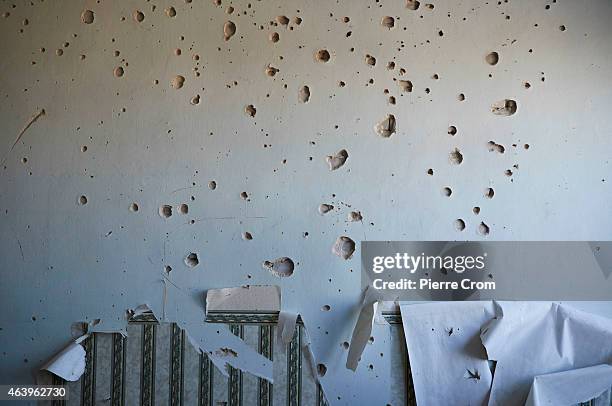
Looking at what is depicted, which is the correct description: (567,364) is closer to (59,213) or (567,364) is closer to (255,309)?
(255,309)

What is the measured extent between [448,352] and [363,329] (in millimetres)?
316

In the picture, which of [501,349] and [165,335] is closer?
[501,349]

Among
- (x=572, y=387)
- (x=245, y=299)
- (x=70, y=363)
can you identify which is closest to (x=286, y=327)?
(x=245, y=299)

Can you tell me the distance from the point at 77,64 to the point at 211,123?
0.60m

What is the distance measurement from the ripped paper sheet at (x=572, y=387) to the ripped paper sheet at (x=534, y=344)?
0.04 m

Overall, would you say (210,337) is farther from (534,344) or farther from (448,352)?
(534,344)

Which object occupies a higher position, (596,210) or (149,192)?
(149,192)

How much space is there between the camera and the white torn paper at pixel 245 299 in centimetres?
194

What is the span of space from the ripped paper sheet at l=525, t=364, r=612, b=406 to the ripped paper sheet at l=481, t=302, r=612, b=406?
4cm

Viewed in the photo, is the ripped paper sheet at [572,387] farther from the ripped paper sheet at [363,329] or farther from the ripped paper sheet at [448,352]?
the ripped paper sheet at [363,329]

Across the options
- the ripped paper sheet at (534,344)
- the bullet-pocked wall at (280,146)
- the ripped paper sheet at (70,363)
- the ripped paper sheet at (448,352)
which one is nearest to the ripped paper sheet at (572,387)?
the ripped paper sheet at (534,344)

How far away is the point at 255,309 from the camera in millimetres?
1943

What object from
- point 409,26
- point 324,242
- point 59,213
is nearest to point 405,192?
point 324,242

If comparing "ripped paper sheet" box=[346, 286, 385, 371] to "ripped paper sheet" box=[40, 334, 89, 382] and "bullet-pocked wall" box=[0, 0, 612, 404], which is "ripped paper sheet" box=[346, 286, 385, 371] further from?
"ripped paper sheet" box=[40, 334, 89, 382]
